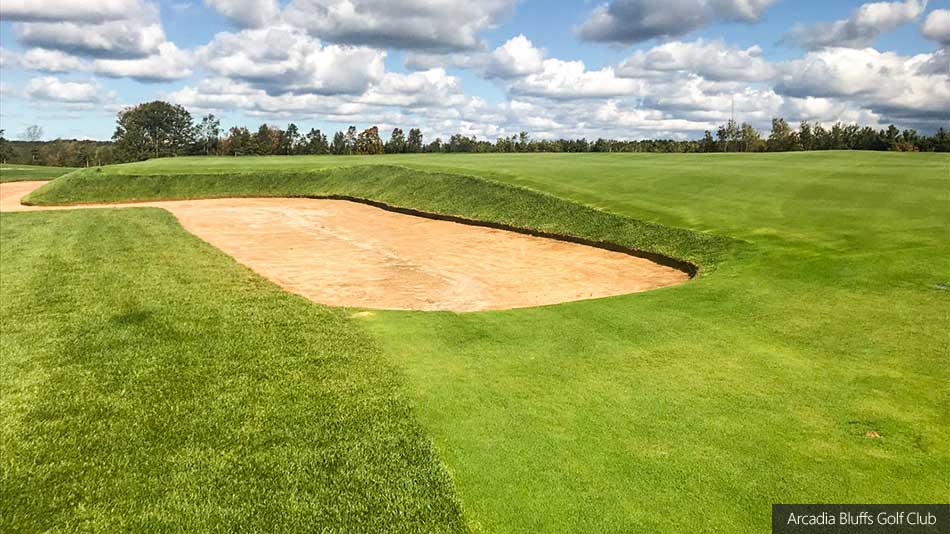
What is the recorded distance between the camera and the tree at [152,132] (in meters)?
121

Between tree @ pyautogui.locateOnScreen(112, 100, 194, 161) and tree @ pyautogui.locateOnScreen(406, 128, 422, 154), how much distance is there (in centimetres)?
4989

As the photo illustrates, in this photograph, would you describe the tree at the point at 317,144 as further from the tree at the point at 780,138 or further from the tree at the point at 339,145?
the tree at the point at 780,138

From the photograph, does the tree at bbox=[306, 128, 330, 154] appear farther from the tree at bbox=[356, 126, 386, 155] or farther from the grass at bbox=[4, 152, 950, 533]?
the grass at bbox=[4, 152, 950, 533]

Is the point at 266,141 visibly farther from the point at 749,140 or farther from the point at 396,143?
the point at 749,140

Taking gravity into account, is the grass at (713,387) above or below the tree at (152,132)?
below

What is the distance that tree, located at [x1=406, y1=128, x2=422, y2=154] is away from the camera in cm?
12044

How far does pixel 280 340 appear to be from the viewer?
28.3 ft

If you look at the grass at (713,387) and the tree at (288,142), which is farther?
the tree at (288,142)

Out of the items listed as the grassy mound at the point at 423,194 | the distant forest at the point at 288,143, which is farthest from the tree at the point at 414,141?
the grassy mound at the point at 423,194

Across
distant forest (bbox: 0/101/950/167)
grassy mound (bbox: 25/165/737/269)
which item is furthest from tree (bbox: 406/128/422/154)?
grassy mound (bbox: 25/165/737/269)

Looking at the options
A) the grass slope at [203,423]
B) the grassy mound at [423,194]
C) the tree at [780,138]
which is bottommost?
the grass slope at [203,423]

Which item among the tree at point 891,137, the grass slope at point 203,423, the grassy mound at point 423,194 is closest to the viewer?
the grass slope at point 203,423

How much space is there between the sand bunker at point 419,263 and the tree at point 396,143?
89.9m

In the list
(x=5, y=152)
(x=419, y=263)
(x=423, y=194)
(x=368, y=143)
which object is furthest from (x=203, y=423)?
(x=5, y=152)
